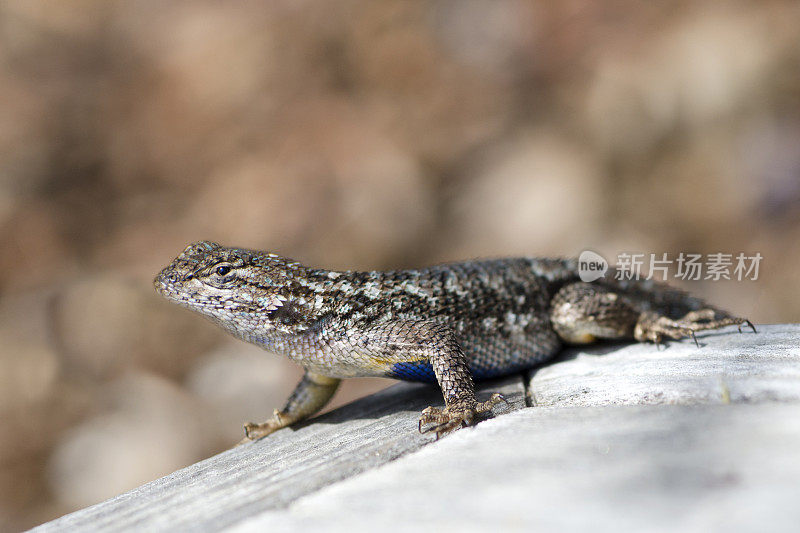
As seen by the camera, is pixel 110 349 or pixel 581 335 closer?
pixel 581 335

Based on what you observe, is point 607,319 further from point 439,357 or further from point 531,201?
point 531,201

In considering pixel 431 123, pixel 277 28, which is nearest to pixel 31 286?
pixel 277 28

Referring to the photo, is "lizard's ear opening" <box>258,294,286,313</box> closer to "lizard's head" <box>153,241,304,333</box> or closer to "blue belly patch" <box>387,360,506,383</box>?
"lizard's head" <box>153,241,304,333</box>

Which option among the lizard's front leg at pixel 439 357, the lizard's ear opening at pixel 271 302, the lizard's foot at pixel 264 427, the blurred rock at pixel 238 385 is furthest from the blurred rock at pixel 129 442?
the lizard's front leg at pixel 439 357

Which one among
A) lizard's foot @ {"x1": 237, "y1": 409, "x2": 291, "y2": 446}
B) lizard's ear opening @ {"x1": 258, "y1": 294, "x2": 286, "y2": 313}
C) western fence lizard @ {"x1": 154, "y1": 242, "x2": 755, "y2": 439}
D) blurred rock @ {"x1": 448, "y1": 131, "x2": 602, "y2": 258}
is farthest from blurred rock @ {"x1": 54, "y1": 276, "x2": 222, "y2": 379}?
lizard's ear opening @ {"x1": 258, "y1": 294, "x2": 286, "y2": 313}

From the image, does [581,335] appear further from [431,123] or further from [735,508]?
[431,123]

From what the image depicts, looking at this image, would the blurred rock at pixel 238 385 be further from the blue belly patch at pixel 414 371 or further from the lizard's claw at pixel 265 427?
the blue belly patch at pixel 414 371

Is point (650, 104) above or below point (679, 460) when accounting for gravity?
above
